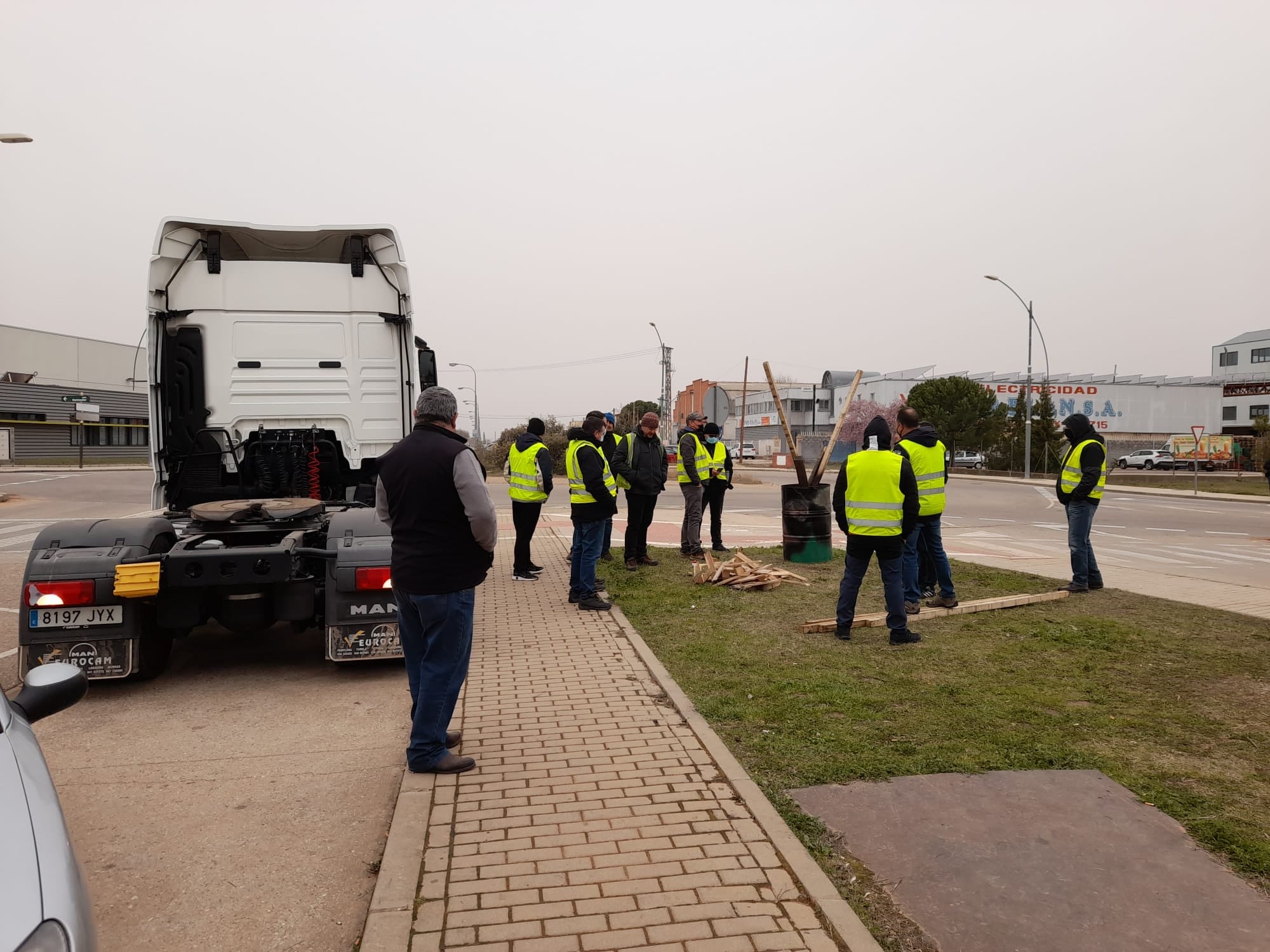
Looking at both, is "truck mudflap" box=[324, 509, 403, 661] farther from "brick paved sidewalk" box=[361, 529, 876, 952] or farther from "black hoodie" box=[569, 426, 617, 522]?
"black hoodie" box=[569, 426, 617, 522]

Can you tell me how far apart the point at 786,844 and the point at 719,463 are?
8.33 m

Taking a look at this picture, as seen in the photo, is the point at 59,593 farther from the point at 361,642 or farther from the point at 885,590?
the point at 885,590

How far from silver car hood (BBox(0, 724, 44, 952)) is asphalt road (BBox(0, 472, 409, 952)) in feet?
3.32

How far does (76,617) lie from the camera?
18.0 ft

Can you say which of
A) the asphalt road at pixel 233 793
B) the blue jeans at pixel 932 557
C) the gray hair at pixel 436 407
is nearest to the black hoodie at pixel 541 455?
the asphalt road at pixel 233 793

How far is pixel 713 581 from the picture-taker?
967cm

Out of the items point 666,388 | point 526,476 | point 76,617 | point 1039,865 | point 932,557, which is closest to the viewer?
point 1039,865

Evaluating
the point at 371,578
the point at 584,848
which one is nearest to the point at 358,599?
the point at 371,578

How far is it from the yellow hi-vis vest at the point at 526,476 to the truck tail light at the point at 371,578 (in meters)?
3.90

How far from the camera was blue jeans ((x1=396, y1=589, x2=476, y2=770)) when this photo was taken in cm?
428

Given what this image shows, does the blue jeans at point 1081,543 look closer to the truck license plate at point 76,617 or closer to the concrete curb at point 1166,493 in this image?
the truck license plate at point 76,617

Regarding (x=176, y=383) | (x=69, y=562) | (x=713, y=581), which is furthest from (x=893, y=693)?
(x=176, y=383)

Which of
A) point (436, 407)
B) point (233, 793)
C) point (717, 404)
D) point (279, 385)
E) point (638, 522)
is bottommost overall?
point (233, 793)

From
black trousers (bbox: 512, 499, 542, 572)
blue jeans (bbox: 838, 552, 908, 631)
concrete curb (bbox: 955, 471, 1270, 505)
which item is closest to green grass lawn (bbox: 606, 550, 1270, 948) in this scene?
blue jeans (bbox: 838, 552, 908, 631)
